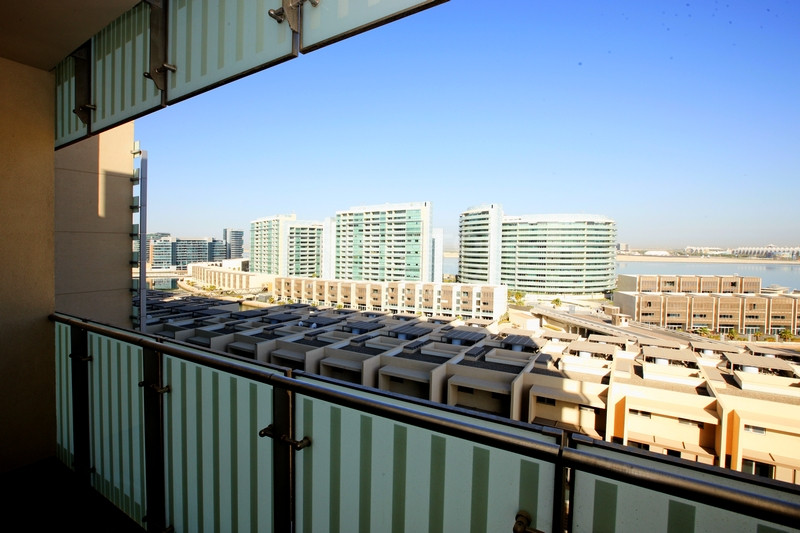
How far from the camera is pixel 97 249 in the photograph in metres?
5.45

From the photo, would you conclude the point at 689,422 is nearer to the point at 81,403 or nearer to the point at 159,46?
the point at 81,403

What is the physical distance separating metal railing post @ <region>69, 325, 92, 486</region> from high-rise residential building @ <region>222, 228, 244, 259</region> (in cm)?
10946

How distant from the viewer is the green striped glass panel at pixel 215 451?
118cm

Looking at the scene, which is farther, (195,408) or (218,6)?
(218,6)

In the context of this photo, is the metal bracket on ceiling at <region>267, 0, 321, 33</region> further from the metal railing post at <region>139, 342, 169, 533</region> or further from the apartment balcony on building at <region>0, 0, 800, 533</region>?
the metal railing post at <region>139, 342, 169, 533</region>

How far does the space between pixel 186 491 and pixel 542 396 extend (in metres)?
10.5

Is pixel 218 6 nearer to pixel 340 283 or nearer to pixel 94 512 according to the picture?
pixel 94 512

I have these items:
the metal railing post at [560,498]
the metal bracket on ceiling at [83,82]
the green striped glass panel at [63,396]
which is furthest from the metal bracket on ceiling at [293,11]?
the green striped glass panel at [63,396]

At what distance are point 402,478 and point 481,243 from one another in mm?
51529

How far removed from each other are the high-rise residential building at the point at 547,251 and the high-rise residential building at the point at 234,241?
77.2 m

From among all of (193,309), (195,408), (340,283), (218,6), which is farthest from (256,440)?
(340,283)

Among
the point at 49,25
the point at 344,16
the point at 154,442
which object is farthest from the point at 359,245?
the point at 344,16

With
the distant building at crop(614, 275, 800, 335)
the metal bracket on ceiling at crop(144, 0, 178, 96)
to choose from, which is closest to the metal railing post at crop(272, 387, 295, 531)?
the metal bracket on ceiling at crop(144, 0, 178, 96)

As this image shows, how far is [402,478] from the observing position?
3.04 ft
